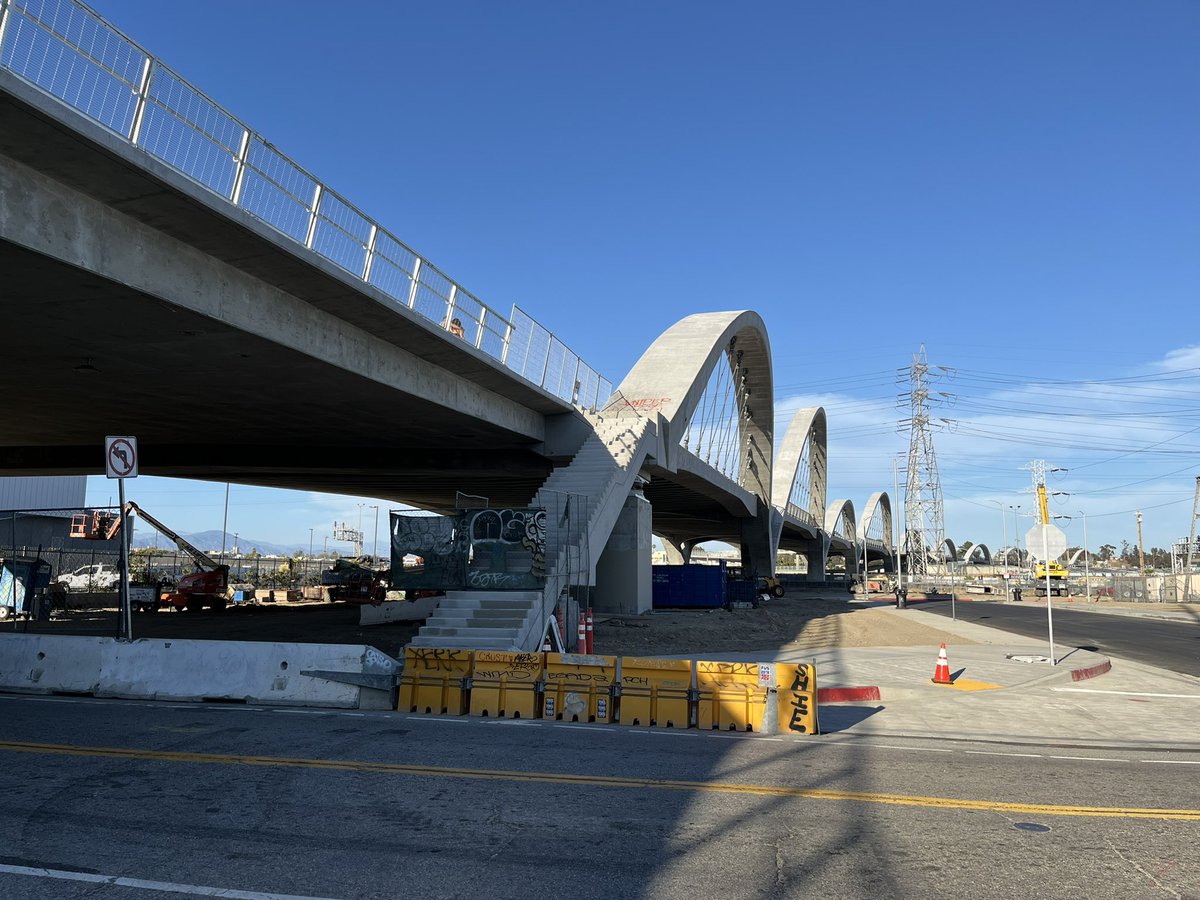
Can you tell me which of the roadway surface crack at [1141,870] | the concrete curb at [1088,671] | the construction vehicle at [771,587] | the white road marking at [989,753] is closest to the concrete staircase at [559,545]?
the white road marking at [989,753]

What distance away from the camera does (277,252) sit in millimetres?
14227

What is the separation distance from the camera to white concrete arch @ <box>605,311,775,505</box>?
3569cm

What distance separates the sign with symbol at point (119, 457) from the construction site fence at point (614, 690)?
16.7ft

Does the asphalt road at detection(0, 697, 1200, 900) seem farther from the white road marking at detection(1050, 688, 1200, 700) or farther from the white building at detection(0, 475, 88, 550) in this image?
the white building at detection(0, 475, 88, 550)

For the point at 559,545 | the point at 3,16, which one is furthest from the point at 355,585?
the point at 3,16

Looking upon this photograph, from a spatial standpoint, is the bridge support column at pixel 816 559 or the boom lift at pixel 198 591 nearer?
the boom lift at pixel 198 591

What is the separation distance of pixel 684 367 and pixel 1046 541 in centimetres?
2198

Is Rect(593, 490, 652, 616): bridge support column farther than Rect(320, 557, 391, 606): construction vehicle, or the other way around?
Rect(320, 557, 391, 606): construction vehicle

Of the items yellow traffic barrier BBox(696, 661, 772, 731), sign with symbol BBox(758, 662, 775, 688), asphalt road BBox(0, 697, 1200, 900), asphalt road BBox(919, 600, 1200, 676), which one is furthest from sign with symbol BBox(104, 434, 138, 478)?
asphalt road BBox(919, 600, 1200, 676)

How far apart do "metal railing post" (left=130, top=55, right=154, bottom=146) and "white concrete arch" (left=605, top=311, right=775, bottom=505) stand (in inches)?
851

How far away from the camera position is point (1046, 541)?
63.1ft

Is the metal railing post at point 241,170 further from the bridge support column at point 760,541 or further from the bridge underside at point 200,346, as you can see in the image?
the bridge support column at point 760,541

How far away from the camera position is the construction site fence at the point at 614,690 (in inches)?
454

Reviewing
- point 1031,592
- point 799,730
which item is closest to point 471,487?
point 799,730
